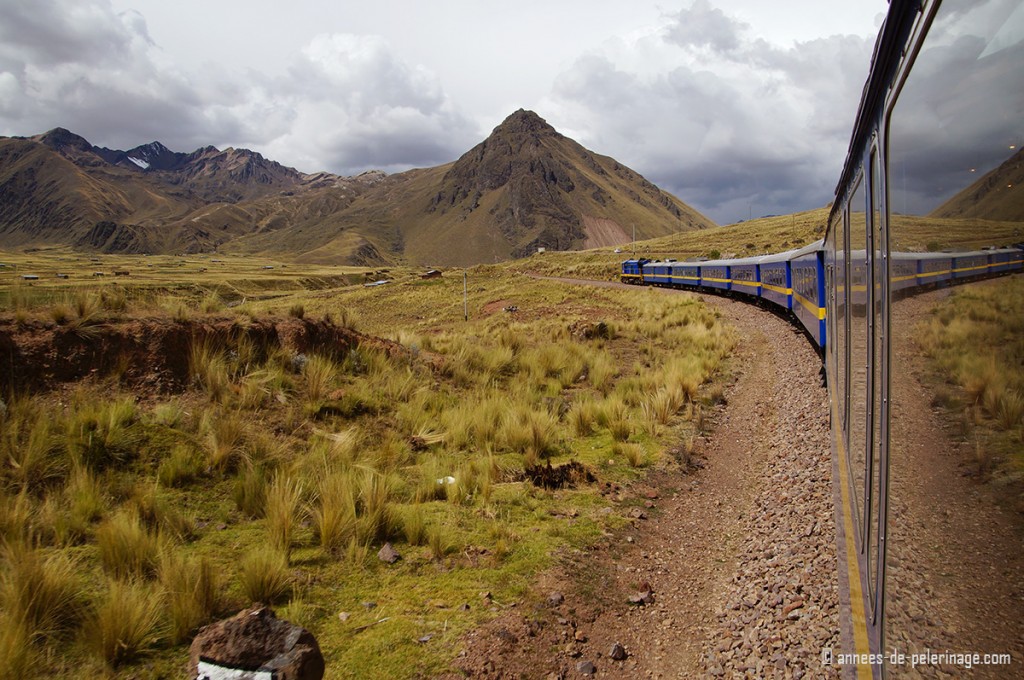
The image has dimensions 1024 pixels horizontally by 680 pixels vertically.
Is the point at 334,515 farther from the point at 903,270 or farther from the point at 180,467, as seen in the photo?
the point at 903,270

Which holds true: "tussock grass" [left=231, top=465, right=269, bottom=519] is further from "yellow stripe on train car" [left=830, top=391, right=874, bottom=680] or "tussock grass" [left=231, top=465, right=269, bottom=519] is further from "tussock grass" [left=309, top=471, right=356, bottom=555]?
"yellow stripe on train car" [left=830, top=391, right=874, bottom=680]

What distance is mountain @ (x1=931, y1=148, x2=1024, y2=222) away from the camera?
1.27 meters

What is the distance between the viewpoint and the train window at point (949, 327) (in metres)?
1.36

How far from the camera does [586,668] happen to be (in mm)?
3465

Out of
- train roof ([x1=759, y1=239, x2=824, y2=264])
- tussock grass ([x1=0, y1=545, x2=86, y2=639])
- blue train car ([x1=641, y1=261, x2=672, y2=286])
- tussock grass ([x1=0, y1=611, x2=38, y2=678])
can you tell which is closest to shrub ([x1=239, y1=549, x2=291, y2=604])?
tussock grass ([x1=0, y1=545, x2=86, y2=639])

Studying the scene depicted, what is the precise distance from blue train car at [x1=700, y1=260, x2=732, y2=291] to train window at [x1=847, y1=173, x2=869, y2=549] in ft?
78.6

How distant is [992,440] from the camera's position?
143cm

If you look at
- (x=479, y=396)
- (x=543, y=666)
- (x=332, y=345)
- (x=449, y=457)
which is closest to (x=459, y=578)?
(x=543, y=666)

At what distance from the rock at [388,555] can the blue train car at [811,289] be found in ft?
29.4

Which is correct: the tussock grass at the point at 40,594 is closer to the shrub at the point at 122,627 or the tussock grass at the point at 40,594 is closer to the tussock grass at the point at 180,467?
the shrub at the point at 122,627

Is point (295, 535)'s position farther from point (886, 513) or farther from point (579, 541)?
point (886, 513)

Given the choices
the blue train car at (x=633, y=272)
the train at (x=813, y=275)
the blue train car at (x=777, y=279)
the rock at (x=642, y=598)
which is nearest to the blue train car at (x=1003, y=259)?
the train at (x=813, y=275)

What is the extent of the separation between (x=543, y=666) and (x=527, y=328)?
15107 mm

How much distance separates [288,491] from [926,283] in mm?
4841
